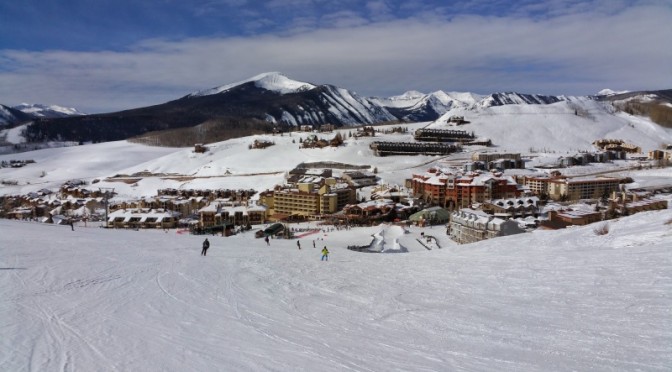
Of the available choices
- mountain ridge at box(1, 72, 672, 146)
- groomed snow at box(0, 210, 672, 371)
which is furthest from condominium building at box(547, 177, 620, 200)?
mountain ridge at box(1, 72, 672, 146)

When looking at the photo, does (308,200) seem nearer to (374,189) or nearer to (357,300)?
(374,189)

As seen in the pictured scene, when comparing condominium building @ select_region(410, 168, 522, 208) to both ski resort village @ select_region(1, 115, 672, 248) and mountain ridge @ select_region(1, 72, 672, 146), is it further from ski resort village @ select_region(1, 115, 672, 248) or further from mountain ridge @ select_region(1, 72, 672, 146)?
mountain ridge @ select_region(1, 72, 672, 146)

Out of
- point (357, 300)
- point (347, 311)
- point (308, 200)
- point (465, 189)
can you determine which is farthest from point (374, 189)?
point (347, 311)

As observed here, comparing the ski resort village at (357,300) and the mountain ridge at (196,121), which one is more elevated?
the mountain ridge at (196,121)

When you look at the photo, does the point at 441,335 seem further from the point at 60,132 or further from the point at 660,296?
the point at 60,132

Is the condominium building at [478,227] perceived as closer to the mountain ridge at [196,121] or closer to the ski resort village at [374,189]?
the ski resort village at [374,189]

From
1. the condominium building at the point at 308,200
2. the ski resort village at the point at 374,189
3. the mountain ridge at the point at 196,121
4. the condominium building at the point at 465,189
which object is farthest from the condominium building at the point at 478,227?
the mountain ridge at the point at 196,121

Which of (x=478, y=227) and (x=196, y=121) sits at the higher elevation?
(x=196, y=121)

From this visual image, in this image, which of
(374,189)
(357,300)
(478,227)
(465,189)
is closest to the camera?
(357,300)
